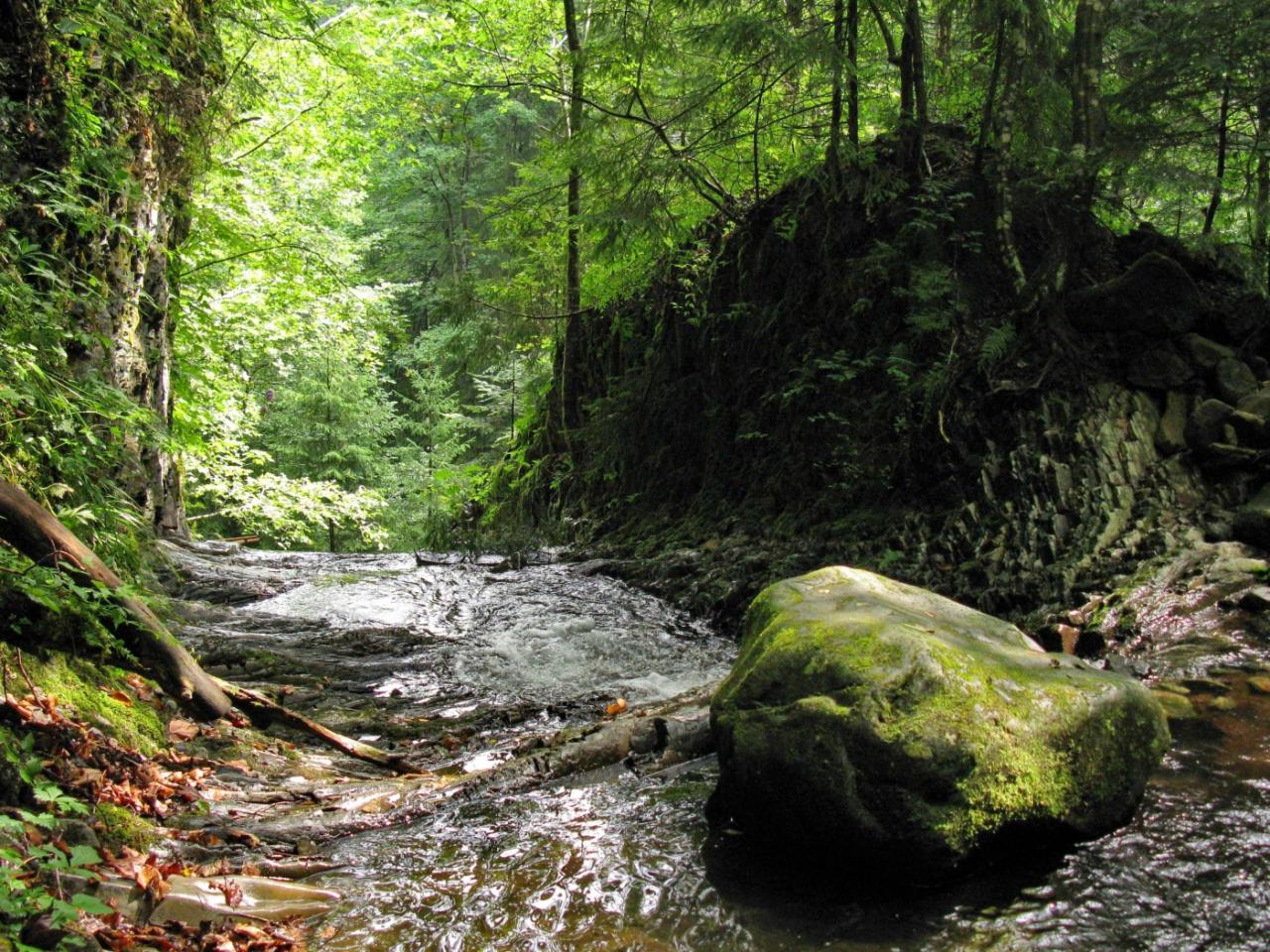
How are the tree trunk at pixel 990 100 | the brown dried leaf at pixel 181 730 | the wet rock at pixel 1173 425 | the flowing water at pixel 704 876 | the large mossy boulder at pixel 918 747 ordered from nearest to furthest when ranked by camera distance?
the flowing water at pixel 704 876 < the large mossy boulder at pixel 918 747 < the brown dried leaf at pixel 181 730 < the wet rock at pixel 1173 425 < the tree trunk at pixel 990 100

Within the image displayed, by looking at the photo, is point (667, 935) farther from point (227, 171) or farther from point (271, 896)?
point (227, 171)

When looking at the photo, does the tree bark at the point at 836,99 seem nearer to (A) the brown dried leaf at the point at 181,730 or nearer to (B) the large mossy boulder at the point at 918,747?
(B) the large mossy boulder at the point at 918,747

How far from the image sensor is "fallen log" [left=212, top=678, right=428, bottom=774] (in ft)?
14.9

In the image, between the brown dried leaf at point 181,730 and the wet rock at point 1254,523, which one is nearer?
the brown dried leaf at point 181,730

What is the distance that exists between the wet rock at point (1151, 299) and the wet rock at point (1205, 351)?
0.44 feet

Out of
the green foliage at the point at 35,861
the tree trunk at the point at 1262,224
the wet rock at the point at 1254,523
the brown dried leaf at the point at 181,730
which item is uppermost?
the tree trunk at the point at 1262,224

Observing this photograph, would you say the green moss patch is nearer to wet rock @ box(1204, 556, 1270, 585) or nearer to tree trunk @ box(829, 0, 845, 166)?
wet rock @ box(1204, 556, 1270, 585)

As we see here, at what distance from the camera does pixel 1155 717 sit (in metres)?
3.75

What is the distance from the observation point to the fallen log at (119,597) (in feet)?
11.2

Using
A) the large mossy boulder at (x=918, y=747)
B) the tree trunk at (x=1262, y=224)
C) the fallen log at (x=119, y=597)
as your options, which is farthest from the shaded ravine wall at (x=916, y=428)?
the fallen log at (x=119, y=597)

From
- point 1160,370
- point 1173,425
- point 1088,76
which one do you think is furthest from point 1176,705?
point 1088,76

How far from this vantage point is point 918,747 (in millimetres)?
3236

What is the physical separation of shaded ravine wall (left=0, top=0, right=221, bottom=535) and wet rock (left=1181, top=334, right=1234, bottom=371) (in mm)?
8849

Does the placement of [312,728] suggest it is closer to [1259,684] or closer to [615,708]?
[615,708]
